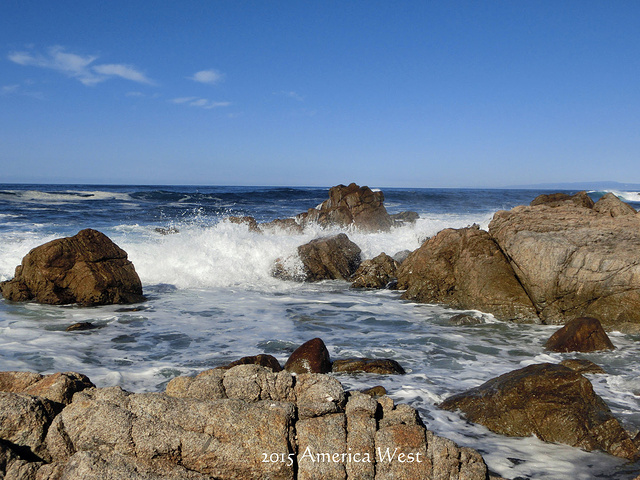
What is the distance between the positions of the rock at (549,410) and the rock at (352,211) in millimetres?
13771

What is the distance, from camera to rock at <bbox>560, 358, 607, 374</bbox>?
5.39 metres

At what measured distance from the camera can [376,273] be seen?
1120cm

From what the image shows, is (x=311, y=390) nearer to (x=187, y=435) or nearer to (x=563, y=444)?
(x=187, y=435)

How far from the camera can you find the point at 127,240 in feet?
49.9

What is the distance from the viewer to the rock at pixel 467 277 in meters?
8.11

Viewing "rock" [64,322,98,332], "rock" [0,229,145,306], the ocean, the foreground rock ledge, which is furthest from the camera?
"rock" [0,229,145,306]

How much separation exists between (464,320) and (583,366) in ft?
7.87

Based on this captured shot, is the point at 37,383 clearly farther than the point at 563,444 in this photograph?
No

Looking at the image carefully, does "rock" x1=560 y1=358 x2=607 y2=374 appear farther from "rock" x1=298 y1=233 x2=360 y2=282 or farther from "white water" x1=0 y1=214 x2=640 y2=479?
"rock" x1=298 y1=233 x2=360 y2=282

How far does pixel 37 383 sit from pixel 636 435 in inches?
173

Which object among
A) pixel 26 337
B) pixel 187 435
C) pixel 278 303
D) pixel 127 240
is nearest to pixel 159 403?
pixel 187 435

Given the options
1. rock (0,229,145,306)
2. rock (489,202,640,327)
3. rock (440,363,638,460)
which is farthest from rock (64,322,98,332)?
rock (489,202,640,327)

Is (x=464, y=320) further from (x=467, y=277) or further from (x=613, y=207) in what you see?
(x=613, y=207)

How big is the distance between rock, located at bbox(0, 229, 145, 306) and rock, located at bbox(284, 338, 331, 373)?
4.77 m
